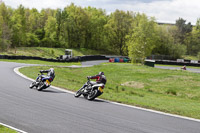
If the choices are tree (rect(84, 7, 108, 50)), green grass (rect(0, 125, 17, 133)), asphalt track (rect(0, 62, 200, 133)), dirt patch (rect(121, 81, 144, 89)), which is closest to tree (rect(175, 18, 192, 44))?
tree (rect(84, 7, 108, 50))

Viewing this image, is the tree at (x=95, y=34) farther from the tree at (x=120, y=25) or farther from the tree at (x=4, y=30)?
the tree at (x=4, y=30)

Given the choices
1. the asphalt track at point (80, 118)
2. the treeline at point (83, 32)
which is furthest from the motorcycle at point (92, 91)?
the treeline at point (83, 32)

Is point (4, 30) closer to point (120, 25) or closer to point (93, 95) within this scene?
point (120, 25)

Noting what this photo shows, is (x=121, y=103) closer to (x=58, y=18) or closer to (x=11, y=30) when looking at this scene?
(x=11, y=30)

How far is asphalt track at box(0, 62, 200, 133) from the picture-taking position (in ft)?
29.7

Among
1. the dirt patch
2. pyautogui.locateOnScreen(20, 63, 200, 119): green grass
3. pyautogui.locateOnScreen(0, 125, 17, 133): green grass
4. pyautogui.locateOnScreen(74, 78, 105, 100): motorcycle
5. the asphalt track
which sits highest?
pyautogui.locateOnScreen(74, 78, 105, 100): motorcycle

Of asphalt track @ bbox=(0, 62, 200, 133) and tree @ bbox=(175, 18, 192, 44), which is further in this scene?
tree @ bbox=(175, 18, 192, 44)

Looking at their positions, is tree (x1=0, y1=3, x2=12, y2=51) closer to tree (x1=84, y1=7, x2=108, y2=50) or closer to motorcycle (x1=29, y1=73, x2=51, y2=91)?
tree (x1=84, y1=7, x2=108, y2=50)

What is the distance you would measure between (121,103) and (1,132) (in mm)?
7241

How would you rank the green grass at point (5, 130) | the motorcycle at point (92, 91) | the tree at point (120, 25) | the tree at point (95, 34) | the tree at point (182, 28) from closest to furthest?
the green grass at point (5, 130)
the motorcycle at point (92, 91)
the tree at point (120, 25)
the tree at point (95, 34)
the tree at point (182, 28)

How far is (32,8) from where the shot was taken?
418ft

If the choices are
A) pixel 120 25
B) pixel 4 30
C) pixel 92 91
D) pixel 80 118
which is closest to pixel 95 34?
pixel 120 25

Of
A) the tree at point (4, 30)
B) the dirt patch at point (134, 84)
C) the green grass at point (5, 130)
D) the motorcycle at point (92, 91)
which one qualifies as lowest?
the dirt patch at point (134, 84)

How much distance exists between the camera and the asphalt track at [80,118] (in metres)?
9.06
